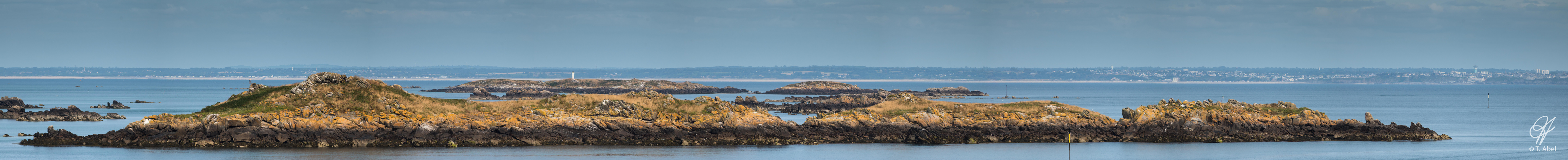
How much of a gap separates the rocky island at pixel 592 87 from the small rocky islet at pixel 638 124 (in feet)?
326

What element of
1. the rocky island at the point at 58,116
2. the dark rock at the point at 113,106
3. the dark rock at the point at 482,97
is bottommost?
the dark rock at the point at 482,97

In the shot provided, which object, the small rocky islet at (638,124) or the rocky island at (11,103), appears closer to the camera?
the small rocky islet at (638,124)

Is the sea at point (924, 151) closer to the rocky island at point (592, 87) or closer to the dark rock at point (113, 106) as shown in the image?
the dark rock at point (113, 106)

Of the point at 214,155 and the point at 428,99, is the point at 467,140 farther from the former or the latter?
the point at 214,155

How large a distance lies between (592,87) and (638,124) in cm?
12589

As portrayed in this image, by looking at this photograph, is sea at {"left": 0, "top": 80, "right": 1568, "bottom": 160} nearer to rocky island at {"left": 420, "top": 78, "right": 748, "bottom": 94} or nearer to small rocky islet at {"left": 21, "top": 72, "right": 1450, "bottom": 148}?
small rocky islet at {"left": 21, "top": 72, "right": 1450, "bottom": 148}

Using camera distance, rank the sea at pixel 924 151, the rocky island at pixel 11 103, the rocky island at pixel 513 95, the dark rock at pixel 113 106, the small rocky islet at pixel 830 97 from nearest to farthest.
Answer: the sea at pixel 924 151 → the rocky island at pixel 11 103 → the dark rock at pixel 113 106 → the small rocky islet at pixel 830 97 → the rocky island at pixel 513 95

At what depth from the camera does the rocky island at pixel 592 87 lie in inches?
5802

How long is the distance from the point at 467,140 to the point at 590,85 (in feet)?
431

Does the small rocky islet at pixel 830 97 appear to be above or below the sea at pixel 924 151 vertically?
below

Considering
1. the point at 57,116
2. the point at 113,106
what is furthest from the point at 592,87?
the point at 57,116

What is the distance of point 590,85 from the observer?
16600 cm

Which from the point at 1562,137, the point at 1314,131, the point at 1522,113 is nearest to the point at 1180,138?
the point at 1314,131

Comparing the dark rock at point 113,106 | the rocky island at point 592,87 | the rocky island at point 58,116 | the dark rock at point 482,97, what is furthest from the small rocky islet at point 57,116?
the rocky island at point 592,87
